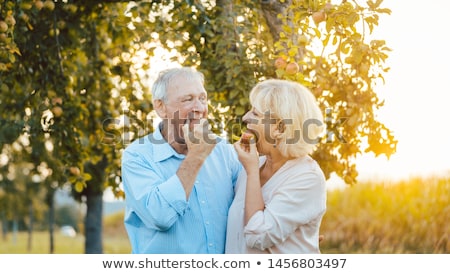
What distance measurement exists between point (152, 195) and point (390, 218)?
24.6ft

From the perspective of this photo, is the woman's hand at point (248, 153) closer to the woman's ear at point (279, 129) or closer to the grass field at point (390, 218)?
the woman's ear at point (279, 129)

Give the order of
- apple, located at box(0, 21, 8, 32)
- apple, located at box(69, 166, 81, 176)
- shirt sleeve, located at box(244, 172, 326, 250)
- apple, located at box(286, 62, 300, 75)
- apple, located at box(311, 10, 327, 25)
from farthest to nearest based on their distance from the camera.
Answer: apple, located at box(69, 166, 81, 176) → apple, located at box(0, 21, 8, 32) → apple, located at box(286, 62, 300, 75) → apple, located at box(311, 10, 327, 25) → shirt sleeve, located at box(244, 172, 326, 250)

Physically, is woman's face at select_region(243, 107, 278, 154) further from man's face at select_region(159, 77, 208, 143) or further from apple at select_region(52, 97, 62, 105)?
apple at select_region(52, 97, 62, 105)

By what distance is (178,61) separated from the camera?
4688mm

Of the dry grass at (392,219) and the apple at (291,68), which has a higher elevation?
the apple at (291,68)

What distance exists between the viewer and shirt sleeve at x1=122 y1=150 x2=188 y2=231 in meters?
2.54

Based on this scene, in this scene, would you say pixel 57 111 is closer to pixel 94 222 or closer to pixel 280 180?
pixel 280 180

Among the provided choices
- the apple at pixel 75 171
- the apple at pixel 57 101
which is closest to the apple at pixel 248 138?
the apple at pixel 75 171

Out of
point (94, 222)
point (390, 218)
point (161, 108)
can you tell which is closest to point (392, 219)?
point (390, 218)

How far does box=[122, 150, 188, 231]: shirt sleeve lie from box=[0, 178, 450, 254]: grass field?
6.52m

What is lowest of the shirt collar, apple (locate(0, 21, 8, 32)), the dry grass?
the dry grass

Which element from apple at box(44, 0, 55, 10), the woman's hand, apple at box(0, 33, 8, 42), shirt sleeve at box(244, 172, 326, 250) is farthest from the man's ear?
apple at box(44, 0, 55, 10)

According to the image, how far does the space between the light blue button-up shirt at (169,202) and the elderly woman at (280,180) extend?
106 mm

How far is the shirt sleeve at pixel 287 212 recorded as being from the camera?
245 cm
